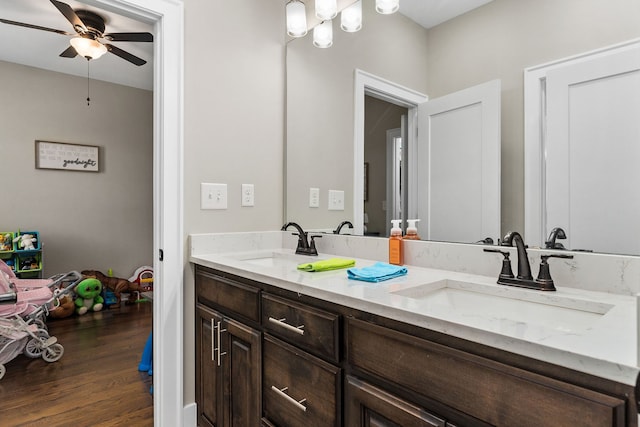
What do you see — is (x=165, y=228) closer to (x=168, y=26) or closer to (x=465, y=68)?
(x=168, y=26)

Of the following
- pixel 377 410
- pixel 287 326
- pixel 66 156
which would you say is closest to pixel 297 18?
pixel 287 326

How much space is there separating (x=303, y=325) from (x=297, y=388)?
0.20 metres

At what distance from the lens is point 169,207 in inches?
64.7

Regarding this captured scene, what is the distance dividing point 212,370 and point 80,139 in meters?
3.82

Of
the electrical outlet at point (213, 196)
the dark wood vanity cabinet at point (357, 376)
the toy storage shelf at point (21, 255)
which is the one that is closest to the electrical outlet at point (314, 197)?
the electrical outlet at point (213, 196)

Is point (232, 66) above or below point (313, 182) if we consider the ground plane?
above

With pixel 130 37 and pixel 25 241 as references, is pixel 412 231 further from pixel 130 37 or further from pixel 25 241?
pixel 25 241

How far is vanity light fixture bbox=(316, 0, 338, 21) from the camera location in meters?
1.83

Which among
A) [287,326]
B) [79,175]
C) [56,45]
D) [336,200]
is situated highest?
[56,45]

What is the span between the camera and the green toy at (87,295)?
150 inches

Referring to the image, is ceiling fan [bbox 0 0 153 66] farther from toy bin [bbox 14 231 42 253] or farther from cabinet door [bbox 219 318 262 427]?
cabinet door [bbox 219 318 262 427]

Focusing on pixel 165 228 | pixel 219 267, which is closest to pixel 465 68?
pixel 219 267

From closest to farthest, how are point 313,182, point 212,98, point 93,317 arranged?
point 212,98 → point 313,182 → point 93,317

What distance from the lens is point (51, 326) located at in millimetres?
3473
